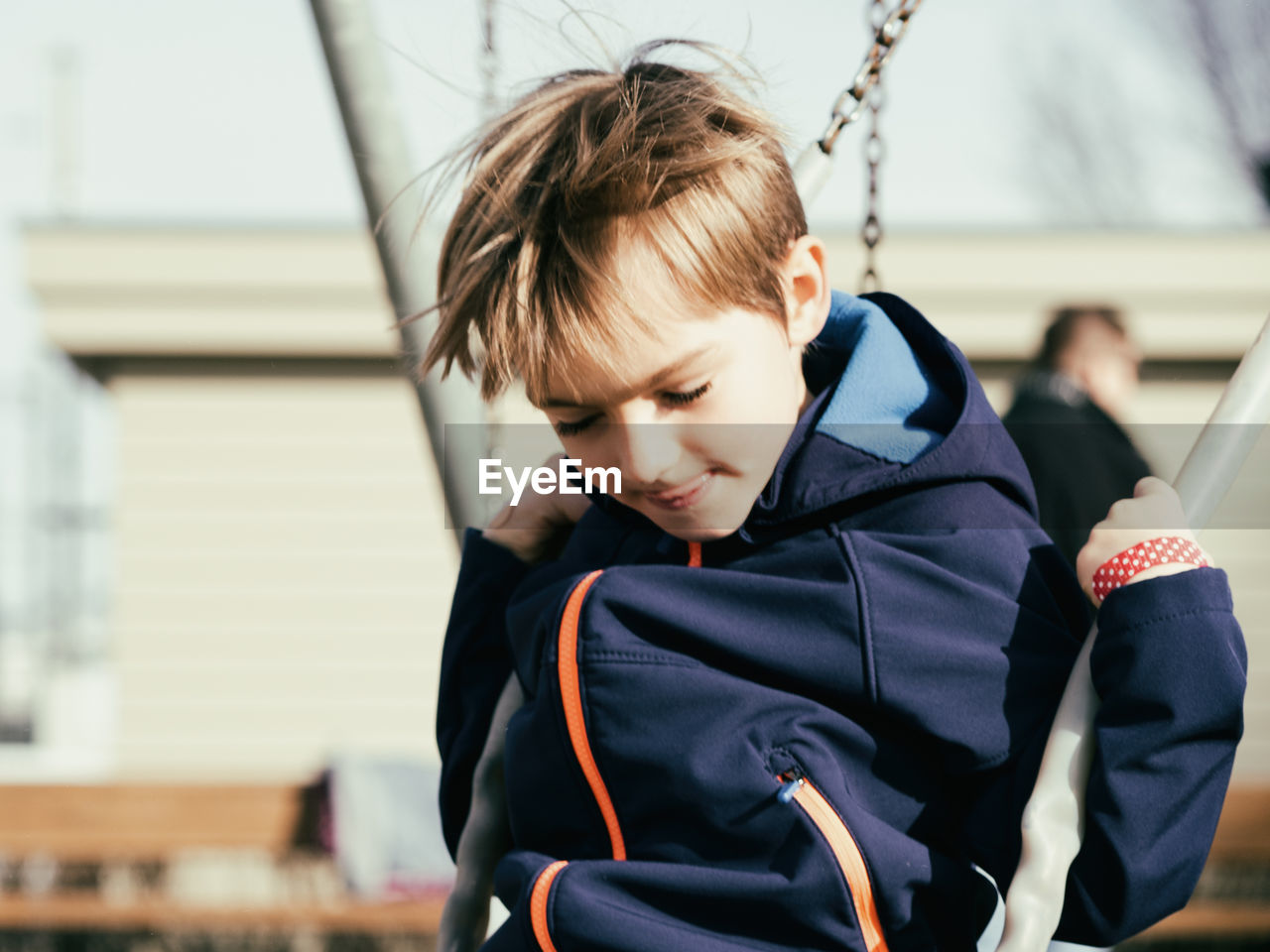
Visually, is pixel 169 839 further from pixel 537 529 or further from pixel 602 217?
pixel 602 217

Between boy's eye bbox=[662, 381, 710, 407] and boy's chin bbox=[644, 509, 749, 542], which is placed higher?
boy's eye bbox=[662, 381, 710, 407]

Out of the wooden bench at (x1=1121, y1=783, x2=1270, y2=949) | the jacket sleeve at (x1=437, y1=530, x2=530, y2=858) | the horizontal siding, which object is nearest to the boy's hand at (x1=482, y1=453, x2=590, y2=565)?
the jacket sleeve at (x1=437, y1=530, x2=530, y2=858)

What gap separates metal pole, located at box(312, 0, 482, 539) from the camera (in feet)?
4.31

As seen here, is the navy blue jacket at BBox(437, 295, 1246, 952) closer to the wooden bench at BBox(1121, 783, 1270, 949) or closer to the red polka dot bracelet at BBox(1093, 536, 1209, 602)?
the red polka dot bracelet at BBox(1093, 536, 1209, 602)

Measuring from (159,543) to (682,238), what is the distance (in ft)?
15.4

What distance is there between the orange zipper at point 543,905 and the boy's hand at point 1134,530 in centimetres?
44

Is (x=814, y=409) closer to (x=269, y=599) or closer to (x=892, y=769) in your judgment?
(x=892, y=769)

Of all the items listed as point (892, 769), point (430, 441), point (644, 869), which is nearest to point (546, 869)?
point (644, 869)

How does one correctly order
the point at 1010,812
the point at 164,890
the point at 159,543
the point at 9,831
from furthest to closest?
the point at 159,543 → the point at 164,890 → the point at 9,831 → the point at 1010,812

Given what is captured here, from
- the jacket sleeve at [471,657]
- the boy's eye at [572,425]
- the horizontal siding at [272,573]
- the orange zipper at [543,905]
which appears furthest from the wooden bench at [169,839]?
the boy's eye at [572,425]

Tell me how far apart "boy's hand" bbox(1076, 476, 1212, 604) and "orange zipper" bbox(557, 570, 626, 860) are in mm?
374

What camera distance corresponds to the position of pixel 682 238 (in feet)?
3.14

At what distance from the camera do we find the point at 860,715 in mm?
930

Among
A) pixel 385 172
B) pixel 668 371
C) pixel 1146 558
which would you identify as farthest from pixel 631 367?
pixel 385 172
